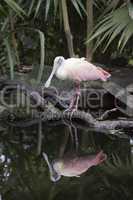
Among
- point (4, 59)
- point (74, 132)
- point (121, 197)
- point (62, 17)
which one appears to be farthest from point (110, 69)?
point (121, 197)

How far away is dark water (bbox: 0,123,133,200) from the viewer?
329 centimetres

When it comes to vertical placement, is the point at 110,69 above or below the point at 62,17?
below

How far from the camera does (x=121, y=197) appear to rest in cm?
322

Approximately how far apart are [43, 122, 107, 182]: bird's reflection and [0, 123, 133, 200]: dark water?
4 centimetres

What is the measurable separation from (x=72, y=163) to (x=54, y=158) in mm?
170

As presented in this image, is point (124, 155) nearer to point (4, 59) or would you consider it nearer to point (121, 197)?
point (121, 197)

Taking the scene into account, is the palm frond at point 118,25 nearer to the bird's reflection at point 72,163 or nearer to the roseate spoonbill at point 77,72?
the roseate spoonbill at point 77,72

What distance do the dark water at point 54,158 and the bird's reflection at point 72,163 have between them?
36 mm

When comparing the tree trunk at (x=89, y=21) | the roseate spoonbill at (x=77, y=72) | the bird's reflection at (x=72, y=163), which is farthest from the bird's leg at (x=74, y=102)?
the tree trunk at (x=89, y=21)

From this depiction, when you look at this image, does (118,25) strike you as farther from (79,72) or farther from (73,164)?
(73,164)

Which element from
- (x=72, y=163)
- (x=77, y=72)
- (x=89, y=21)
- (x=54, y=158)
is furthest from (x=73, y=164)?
(x=89, y=21)

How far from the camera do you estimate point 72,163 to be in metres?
3.83

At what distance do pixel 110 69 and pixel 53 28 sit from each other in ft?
2.99

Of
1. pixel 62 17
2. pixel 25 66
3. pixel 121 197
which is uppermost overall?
pixel 62 17
